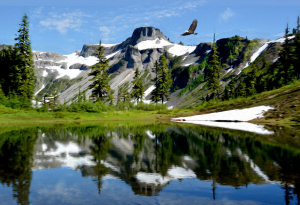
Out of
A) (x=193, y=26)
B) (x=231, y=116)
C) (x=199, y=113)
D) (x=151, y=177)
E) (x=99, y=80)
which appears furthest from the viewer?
(x=99, y=80)

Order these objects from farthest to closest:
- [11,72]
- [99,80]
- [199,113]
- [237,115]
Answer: [99,80] < [11,72] < [199,113] < [237,115]

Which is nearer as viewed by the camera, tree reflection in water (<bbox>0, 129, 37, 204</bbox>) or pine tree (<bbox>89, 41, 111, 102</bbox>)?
tree reflection in water (<bbox>0, 129, 37, 204</bbox>)

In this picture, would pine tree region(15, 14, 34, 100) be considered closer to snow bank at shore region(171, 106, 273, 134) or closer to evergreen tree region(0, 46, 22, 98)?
evergreen tree region(0, 46, 22, 98)

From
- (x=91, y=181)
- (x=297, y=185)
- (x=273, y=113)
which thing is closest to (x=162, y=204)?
(x=91, y=181)

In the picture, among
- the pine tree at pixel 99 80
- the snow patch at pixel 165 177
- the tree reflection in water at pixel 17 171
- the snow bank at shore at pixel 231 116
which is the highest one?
the pine tree at pixel 99 80

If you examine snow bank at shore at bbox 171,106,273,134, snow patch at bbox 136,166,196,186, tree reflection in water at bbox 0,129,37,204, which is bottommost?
snow patch at bbox 136,166,196,186

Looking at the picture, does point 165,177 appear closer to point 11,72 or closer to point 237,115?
point 237,115

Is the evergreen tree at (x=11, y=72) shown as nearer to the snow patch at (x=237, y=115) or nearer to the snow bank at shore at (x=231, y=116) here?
the snow bank at shore at (x=231, y=116)

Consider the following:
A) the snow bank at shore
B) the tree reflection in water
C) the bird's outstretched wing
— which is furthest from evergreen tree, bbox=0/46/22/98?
the tree reflection in water

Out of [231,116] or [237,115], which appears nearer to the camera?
[237,115]

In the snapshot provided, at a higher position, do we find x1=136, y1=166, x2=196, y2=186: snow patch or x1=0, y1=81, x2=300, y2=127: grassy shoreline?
x1=0, y1=81, x2=300, y2=127: grassy shoreline

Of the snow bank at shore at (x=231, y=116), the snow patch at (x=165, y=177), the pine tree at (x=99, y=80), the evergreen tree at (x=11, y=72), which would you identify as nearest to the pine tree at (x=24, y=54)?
the evergreen tree at (x=11, y=72)

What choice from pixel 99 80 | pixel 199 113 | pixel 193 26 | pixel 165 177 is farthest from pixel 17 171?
pixel 99 80

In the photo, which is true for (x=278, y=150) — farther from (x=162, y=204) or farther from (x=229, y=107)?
(x=229, y=107)
